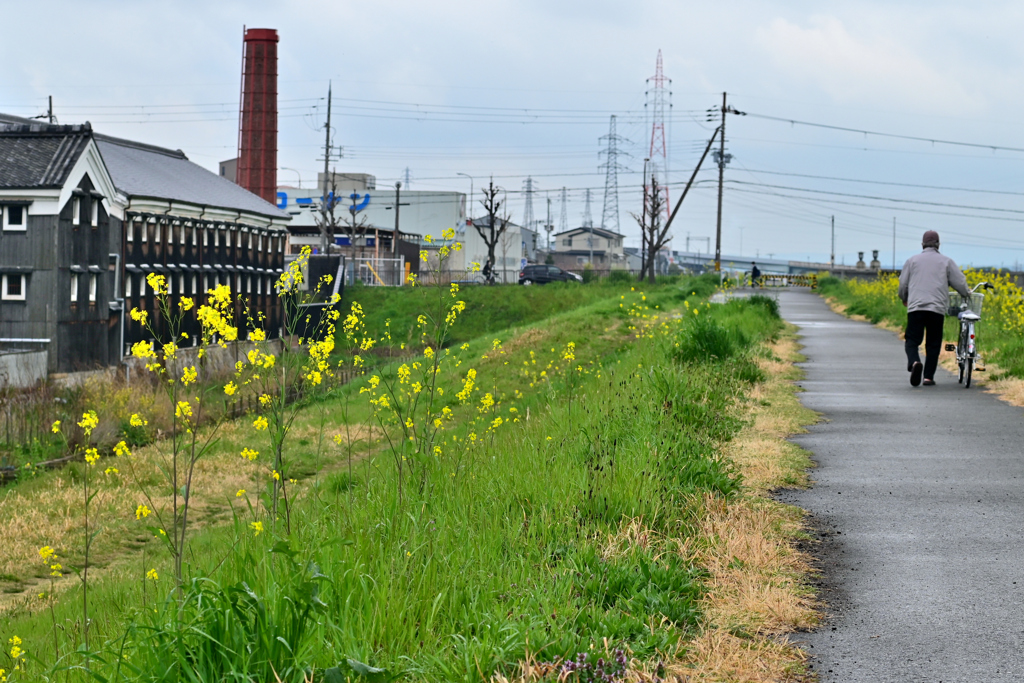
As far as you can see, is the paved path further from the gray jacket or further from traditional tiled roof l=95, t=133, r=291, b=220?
traditional tiled roof l=95, t=133, r=291, b=220

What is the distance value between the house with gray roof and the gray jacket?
22.6 meters

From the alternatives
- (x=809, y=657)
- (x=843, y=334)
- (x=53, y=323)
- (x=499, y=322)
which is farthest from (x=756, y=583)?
(x=499, y=322)

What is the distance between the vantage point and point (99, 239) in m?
32.4

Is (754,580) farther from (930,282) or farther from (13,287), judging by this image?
(13,287)

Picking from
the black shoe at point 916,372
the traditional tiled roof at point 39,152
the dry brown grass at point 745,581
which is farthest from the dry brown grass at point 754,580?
the traditional tiled roof at point 39,152

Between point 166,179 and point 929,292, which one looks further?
point 166,179

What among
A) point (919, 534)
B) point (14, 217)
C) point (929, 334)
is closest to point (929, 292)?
point (929, 334)

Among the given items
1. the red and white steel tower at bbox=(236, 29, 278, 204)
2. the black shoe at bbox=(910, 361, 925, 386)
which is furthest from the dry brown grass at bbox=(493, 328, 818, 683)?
the red and white steel tower at bbox=(236, 29, 278, 204)

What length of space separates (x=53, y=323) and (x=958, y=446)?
26.2m

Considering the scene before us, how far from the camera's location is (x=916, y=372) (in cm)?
1355

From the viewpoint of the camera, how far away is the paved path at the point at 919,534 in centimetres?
445

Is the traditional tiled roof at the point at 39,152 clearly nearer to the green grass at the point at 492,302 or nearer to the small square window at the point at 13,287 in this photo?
the small square window at the point at 13,287

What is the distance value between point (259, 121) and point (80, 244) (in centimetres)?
3422

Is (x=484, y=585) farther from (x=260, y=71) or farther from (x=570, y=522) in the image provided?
(x=260, y=71)
